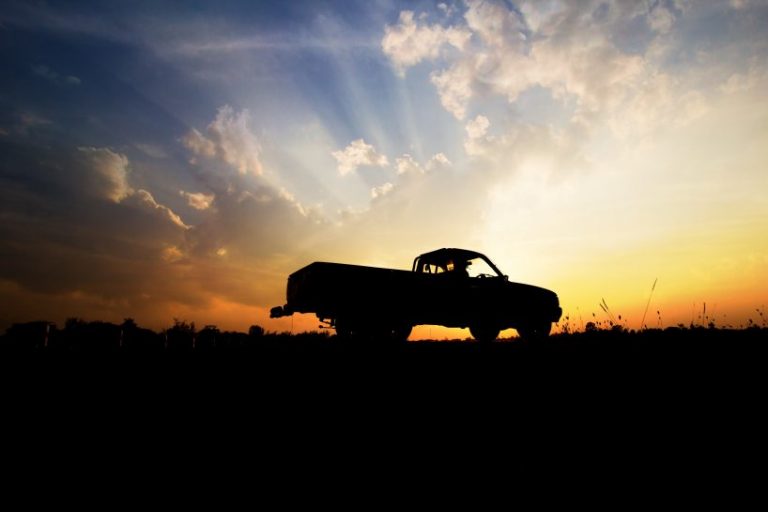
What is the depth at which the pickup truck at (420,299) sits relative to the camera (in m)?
8.62

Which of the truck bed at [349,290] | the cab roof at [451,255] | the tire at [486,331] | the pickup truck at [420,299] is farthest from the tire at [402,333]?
the cab roof at [451,255]

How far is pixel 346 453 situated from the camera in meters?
2.39

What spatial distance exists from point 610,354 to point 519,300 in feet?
18.0

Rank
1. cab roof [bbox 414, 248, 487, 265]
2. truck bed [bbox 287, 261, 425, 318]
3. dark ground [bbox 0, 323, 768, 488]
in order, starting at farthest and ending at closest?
1. cab roof [bbox 414, 248, 487, 265]
2. truck bed [bbox 287, 261, 425, 318]
3. dark ground [bbox 0, 323, 768, 488]

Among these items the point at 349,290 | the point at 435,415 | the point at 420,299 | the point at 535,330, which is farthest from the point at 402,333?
the point at 435,415

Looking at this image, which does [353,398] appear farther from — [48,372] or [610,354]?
[48,372]

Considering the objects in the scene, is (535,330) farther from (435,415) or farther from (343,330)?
(435,415)

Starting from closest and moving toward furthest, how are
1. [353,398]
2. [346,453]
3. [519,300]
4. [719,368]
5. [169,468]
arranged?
1. [169,468]
2. [346,453]
3. [353,398]
4. [719,368]
5. [519,300]

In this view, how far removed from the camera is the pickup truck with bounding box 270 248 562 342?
8.62 metres

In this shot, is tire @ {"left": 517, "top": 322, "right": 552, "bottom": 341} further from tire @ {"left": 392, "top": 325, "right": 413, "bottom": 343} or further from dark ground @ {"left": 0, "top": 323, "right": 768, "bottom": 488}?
dark ground @ {"left": 0, "top": 323, "right": 768, "bottom": 488}

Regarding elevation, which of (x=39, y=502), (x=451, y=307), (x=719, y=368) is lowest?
(x=39, y=502)

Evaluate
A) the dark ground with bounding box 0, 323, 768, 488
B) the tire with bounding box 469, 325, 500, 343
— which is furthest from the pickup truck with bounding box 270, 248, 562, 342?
the dark ground with bounding box 0, 323, 768, 488

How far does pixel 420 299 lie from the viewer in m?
9.34

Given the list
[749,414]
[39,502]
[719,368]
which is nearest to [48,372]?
[39,502]
